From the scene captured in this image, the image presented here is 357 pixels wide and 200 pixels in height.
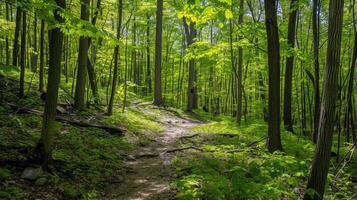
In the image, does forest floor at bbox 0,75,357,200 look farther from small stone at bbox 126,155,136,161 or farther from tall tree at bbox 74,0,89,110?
tall tree at bbox 74,0,89,110

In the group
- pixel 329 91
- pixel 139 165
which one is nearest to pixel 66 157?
pixel 139 165

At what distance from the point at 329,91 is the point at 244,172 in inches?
92.0

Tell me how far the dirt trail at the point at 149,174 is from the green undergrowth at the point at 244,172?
0.35 metres

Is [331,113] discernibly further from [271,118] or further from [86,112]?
[86,112]

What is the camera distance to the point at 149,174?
759cm

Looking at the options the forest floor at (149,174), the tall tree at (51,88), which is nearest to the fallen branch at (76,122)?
the forest floor at (149,174)

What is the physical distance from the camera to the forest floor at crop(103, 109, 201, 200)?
6219 millimetres

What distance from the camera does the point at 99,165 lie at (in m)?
7.62

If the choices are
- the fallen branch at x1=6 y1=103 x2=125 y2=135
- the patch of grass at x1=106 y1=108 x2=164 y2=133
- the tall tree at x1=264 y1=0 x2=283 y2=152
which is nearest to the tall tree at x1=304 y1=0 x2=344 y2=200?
the tall tree at x1=264 y1=0 x2=283 y2=152

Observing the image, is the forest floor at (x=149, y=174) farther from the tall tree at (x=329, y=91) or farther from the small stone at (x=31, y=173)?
the tall tree at (x=329, y=91)

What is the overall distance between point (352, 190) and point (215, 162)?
342cm

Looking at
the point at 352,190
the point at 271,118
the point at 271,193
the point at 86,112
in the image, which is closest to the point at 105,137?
the point at 86,112

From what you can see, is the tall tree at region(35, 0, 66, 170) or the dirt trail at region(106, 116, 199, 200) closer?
the tall tree at region(35, 0, 66, 170)

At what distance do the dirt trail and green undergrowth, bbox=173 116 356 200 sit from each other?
345 mm
